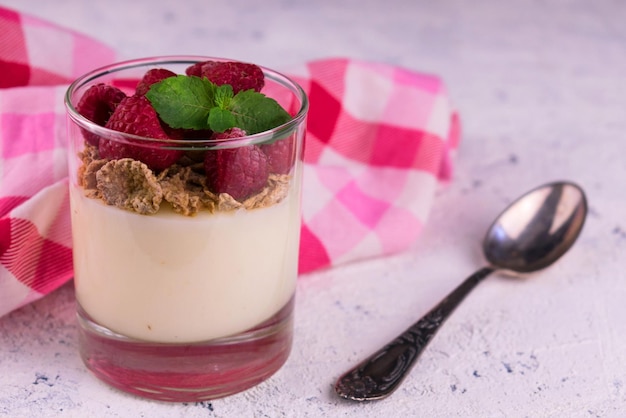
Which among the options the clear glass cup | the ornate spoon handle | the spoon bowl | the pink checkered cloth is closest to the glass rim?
the clear glass cup

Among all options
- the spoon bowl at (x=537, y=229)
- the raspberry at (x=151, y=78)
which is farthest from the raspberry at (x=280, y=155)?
the spoon bowl at (x=537, y=229)

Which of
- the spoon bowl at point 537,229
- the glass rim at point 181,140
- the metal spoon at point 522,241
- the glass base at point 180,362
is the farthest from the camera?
the spoon bowl at point 537,229

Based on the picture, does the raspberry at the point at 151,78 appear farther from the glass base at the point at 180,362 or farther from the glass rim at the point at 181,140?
the glass base at the point at 180,362

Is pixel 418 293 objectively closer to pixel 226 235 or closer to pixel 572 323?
pixel 572 323

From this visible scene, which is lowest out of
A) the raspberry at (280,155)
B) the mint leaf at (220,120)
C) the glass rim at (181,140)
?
the raspberry at (280,155)

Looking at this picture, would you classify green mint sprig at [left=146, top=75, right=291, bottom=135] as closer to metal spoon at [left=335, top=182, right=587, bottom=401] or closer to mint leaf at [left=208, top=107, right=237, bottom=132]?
mint leaf at [left=208, top=107, right=237, bottom=132]

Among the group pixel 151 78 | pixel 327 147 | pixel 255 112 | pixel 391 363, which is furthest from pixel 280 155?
pixel 327 147

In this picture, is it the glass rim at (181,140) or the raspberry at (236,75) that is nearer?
the glass rim at (181,140)

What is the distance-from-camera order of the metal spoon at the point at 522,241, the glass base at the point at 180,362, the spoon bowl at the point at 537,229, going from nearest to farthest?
the glass base at the point at 180,362 < the metal spoon at the point at 522,241 < the spoon bowl at the point at 537,229

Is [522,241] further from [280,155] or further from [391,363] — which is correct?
[280,155]
